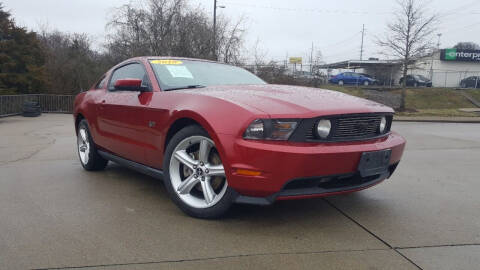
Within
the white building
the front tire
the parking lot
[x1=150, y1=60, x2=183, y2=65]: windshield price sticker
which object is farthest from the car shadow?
the white building

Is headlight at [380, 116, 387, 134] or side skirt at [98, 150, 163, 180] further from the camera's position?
side skirt at [98, 150, 163, 180]

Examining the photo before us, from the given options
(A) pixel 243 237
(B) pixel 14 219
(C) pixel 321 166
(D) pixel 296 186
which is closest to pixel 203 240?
(A) pixel 243 237

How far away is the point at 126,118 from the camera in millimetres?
4027

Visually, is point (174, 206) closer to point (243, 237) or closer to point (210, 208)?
point (210, 208)

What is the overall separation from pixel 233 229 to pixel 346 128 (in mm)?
1211

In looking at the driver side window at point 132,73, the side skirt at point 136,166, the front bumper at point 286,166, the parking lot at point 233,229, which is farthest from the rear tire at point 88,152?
the front bumper at point 286,166

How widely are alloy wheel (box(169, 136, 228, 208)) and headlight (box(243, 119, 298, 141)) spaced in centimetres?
42

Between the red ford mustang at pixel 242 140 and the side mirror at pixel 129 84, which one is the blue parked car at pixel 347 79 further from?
the side mirror at pixel 129 84

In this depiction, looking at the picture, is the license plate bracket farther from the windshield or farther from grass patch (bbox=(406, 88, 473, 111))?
grass patch (bbox=(406, 88, 473, 111))

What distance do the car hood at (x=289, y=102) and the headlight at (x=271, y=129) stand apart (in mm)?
59

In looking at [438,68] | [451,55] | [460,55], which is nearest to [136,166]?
[438,68]

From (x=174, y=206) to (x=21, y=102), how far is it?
52.7ft

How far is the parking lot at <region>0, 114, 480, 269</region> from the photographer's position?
251 cm

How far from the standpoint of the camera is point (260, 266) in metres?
2.41
